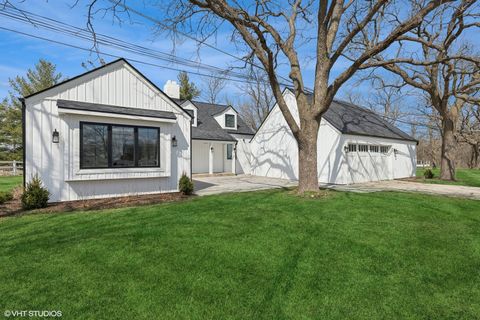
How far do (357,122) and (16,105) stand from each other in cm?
3148

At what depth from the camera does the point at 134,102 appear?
9.91m

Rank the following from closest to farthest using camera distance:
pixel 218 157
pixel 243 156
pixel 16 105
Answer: pixel 218 157, pixel 243 156, pixel 16 105

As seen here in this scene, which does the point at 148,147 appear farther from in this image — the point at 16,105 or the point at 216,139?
the point at 16,105

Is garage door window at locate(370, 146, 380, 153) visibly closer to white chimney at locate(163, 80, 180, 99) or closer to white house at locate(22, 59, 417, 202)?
white house at locate(22, 59, 417, 202)

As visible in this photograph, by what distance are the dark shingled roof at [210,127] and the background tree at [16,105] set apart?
56.8ft

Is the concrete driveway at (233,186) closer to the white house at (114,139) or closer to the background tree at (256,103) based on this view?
the white house at (114,139)

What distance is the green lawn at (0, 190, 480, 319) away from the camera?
287cm

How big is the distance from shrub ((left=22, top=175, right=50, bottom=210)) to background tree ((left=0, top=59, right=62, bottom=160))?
22.8 metres

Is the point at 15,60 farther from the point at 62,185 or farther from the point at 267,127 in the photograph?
the point at 267,127

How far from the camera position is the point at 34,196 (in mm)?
7559

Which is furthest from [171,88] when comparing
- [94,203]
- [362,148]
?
[94,203]

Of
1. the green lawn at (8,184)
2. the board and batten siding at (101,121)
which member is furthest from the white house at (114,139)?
the green lawn at (8,184)

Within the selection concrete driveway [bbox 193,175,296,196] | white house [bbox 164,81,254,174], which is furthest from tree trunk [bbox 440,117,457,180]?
white house [bbox 164,81,254,174]

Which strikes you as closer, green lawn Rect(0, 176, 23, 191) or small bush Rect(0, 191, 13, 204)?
small bush Rect(0, 191, 13, 204)
